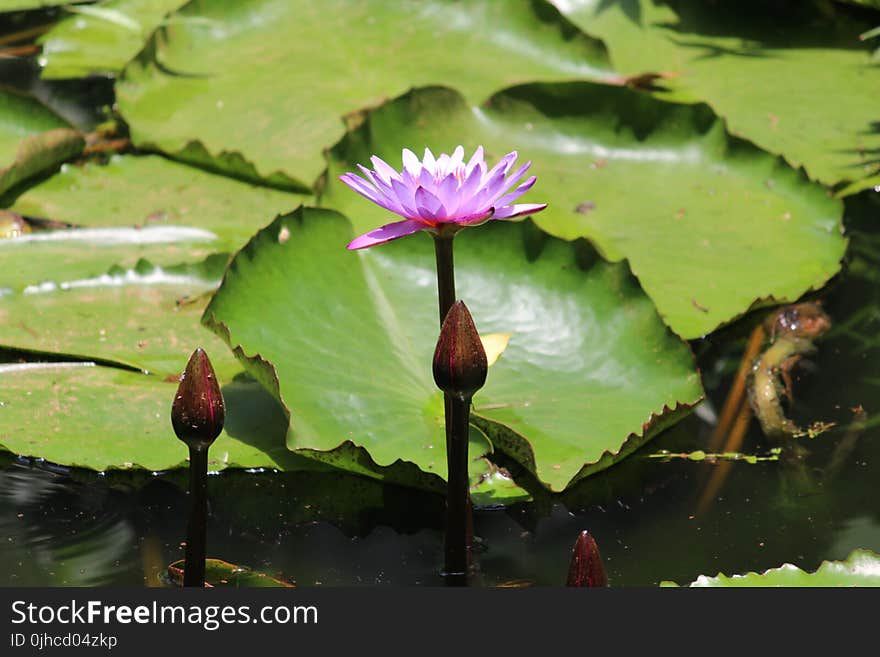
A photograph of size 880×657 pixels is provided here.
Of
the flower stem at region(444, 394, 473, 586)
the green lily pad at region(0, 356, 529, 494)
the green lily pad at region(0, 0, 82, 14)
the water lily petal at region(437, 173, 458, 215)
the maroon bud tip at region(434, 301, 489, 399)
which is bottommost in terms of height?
the flower stem at region(444, 394, 473, 586)

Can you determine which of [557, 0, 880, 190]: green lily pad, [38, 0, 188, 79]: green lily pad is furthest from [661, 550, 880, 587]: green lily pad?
[38, 0, 188, 79]: green lily pad

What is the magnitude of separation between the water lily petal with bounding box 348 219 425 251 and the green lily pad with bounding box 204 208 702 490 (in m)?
0.32

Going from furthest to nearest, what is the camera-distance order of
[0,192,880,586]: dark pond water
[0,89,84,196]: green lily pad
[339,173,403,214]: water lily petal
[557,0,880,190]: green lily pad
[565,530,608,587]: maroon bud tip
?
[557,0,880,190]: green lily pad → [0,89,84,196]: green lily pad → [0,192,880,586]: dark pond water → [339,173,403,214]: water lily petal → [565,530,608,587]: maroon bud tip

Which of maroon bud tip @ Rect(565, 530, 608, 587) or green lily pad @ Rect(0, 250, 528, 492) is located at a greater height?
green lily pad @ Rect(0, 250, 528, 492)

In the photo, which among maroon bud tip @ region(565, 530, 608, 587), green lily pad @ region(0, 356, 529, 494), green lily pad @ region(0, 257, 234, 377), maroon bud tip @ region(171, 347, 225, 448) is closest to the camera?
maroon bud tip @ region(565, 530, 608, 587)

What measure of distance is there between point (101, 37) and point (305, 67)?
912 mm

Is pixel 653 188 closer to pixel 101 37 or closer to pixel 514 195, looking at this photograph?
pixel 514 195

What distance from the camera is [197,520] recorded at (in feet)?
5.00

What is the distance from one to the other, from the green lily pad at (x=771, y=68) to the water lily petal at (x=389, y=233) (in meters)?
1.50

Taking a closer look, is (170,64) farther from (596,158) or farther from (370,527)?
(370,527)

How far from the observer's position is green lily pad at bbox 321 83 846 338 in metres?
2.35

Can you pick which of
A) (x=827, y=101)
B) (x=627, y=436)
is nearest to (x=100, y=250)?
(x=627, y=436)

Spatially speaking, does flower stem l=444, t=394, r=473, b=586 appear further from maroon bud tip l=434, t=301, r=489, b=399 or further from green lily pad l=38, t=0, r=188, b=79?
green lily pad l=38, t=0, r=188, b=79

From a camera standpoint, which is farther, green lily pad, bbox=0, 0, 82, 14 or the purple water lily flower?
green lily pad, bbox=0, 0, 82, 14
